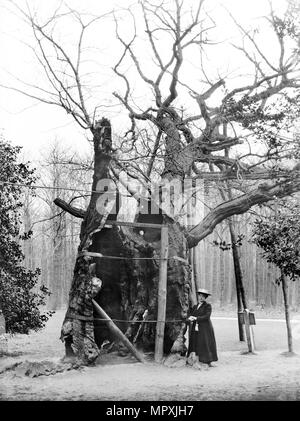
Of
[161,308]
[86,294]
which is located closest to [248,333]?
[161,308]

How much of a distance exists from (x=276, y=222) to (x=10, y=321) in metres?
5.61

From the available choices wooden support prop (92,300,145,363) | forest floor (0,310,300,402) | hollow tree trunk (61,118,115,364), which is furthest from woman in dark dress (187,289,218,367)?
hollow tree trunk (61,118,115,364)

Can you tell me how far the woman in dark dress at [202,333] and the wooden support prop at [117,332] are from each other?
3.23ft

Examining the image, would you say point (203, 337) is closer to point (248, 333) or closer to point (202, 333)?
point (202, 333)

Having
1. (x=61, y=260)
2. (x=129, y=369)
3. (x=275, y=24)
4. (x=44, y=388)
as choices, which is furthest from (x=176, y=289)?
(x=61, y=260)

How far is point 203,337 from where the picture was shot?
10164 mm

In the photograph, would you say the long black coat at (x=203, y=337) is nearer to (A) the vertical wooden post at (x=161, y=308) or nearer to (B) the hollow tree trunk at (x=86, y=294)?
(A) the vertical wooden post at (x=161, y=308)

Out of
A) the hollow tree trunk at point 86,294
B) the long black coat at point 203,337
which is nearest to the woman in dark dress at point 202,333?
the long black coat at point 203,337

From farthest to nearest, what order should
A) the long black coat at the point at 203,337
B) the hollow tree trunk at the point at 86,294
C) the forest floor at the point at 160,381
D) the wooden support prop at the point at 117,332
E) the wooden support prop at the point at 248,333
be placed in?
the wooden support prop at the point at 248,333, the long black coat at the point at 203,337, the wooden support prop at the point at 117,332, the hollow tree trunk at the point at 86,294, the forest floor at the point at 160,381

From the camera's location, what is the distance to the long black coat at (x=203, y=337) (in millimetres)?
10078

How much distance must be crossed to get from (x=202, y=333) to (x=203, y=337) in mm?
80

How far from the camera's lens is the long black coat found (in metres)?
10.1

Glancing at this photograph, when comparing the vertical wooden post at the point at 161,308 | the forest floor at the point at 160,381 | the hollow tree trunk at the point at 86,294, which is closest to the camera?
the forest floor at the point at 160,381

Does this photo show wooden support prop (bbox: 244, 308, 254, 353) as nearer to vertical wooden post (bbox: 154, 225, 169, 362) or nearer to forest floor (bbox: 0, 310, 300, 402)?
forest floor (bbox: 0, 310, 300, 402)
